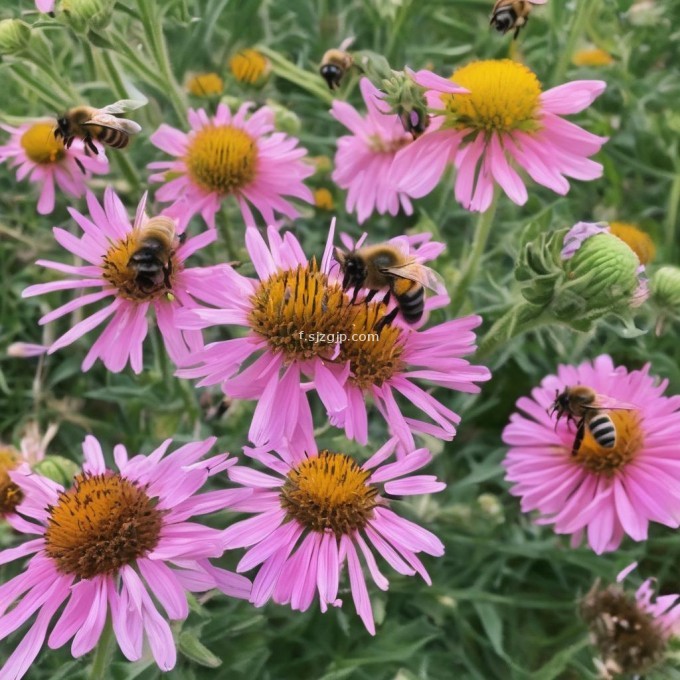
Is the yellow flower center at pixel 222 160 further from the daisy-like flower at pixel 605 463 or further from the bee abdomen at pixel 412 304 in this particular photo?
the daisy-like flower at pixel 605 463

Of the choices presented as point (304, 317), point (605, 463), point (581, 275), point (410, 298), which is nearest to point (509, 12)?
point (581, 275)

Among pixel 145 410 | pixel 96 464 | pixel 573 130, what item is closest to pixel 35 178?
pixel 145 410

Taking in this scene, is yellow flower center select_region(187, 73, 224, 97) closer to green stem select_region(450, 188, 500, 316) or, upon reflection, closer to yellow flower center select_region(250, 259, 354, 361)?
green stem select_region(450, 188, 500, 316)

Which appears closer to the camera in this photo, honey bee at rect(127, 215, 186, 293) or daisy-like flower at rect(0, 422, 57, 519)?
honey bee at rect(127, 215, 186, 293)

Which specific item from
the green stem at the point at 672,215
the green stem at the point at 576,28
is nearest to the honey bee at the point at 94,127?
the green stem at the point at 576,28

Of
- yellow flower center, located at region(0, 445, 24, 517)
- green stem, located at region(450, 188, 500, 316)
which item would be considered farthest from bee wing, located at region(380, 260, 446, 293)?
yellow flower center, located at region(0, 445, 24, 517)

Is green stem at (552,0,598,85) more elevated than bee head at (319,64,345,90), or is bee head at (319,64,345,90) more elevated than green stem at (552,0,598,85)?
green stem at (552,0,598,85)
